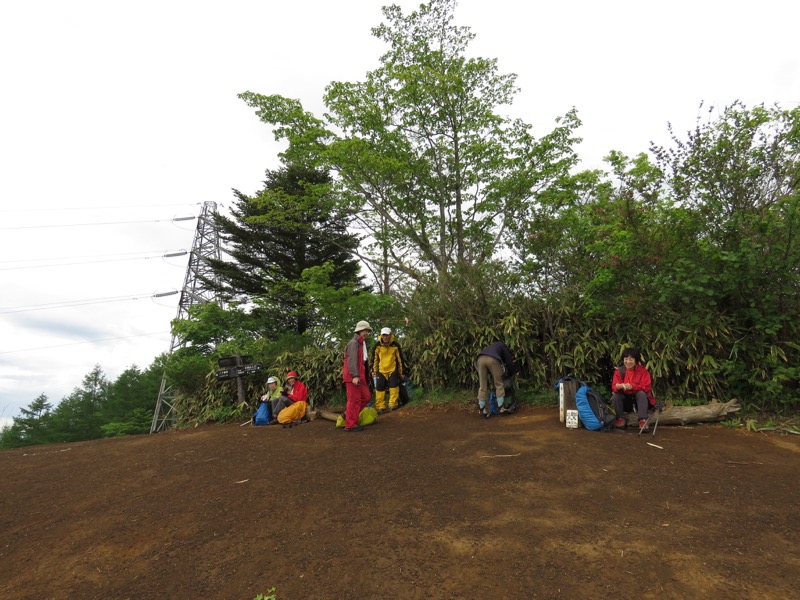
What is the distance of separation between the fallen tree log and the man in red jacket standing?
3817mm

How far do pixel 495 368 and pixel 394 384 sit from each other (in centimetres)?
233

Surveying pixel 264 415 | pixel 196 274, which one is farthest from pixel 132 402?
pixel 264 415

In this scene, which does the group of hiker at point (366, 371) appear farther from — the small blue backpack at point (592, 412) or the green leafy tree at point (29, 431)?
the green leafy tree at point (29, 431)

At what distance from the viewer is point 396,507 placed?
338 centimetres

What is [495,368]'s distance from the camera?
682 centimetres

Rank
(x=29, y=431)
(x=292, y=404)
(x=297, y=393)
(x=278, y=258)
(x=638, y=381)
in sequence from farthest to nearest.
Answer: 1. (x=29, y=431)
2. (x=278, y=258)
3. (x=297, y=393)
4. (x=292, y=404)
5. (x=638, y=381)

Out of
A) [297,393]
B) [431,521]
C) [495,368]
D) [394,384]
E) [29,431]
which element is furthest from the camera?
[29,431]

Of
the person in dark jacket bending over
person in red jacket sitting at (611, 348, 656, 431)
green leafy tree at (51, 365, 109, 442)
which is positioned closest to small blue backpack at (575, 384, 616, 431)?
person in red jacket sitting at (611, 348, 656, 431)

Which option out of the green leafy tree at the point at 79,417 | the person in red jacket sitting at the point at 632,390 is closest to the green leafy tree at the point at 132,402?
the green leafy tree at the point at 79,417

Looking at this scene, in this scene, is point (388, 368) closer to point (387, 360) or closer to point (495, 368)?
point (387, 360)

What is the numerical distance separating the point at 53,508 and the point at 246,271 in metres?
17.8

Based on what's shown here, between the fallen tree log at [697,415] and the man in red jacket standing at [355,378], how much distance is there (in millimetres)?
3817

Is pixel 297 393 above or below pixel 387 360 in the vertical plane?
below

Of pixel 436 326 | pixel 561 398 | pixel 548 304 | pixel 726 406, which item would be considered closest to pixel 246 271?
pixel 436 326
